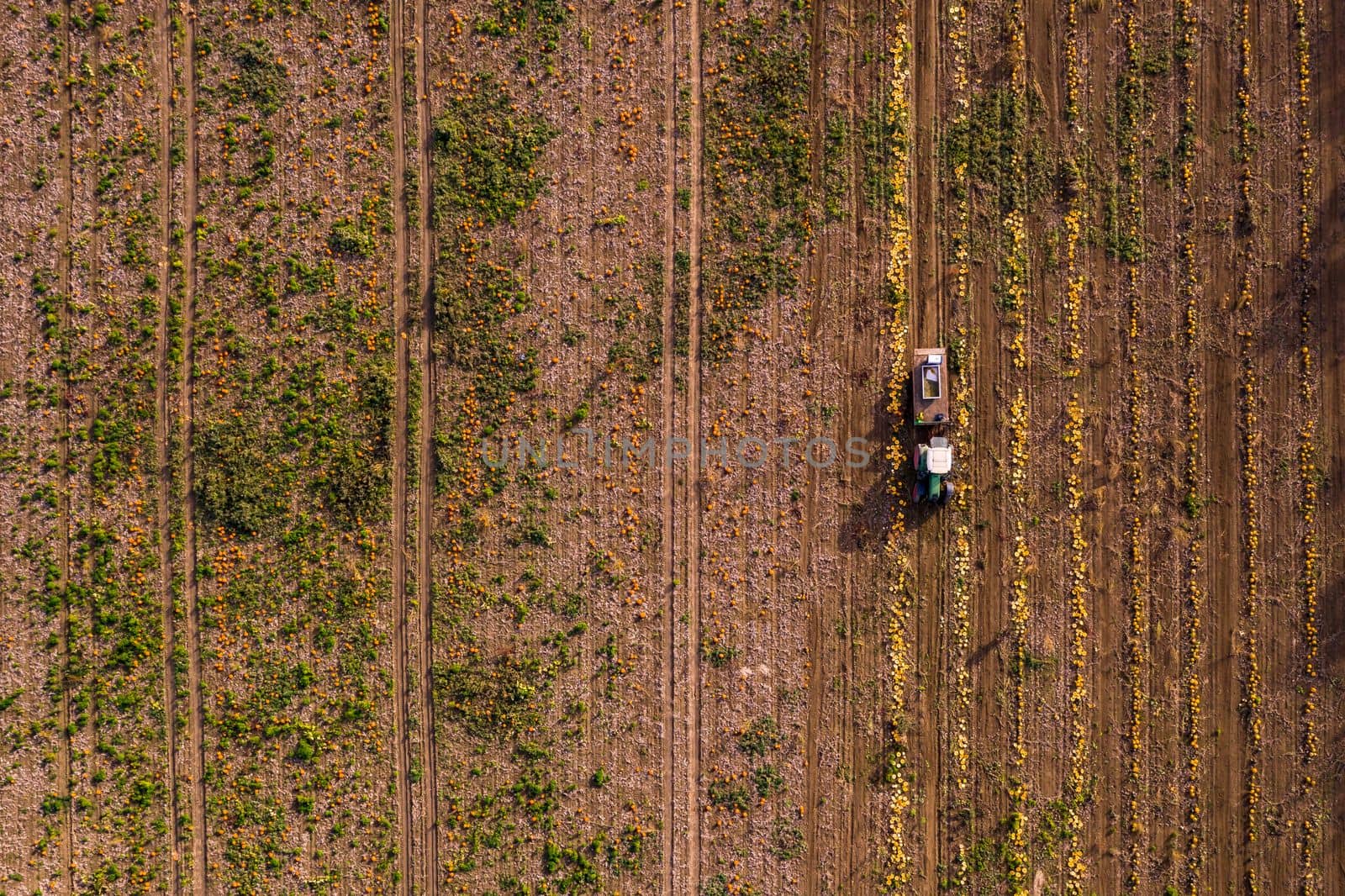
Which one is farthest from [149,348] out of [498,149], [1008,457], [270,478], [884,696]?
[1008,457]

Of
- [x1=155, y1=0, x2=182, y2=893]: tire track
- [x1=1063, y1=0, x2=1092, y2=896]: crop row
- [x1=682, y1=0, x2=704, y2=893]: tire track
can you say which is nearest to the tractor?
[x1=1063, y1=0, x2=1092, y2=896]: crop row

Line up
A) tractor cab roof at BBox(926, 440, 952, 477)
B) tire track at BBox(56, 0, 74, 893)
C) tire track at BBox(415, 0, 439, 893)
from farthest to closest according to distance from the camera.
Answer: tire track at BBox(415, 0, 439, 893), tire track at BBox(56, 0, 74, 893), tractor cab roof at BBox(926, 440, 952, 477)

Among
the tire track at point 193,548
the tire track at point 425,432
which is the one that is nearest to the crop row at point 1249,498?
the tire track at point 425,432

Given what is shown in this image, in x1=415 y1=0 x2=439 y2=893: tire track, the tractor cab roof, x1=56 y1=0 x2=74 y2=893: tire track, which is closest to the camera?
the tractor cab roof

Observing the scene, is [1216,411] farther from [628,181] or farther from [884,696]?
[628,181]

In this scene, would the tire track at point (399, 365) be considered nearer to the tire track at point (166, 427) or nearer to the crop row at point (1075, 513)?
the tire track at point (166, 427)

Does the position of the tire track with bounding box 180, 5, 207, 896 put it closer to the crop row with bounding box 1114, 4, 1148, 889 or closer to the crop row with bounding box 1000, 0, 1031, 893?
the crop row with bounding box 1000, 0, 1031, 893
